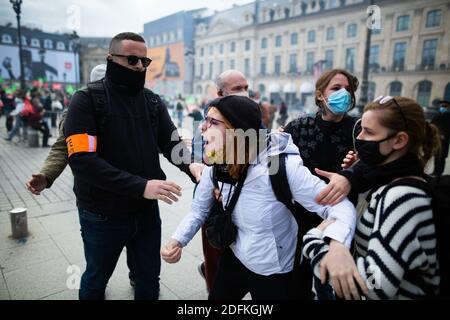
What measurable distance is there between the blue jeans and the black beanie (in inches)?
36.7

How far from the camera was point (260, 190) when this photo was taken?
1609 mm

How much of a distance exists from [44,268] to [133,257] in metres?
1.72

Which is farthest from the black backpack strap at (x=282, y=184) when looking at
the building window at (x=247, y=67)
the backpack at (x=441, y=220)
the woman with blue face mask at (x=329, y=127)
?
the building window at (x=247, y=67)

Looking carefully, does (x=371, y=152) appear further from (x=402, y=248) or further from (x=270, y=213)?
(x=270, y=213)

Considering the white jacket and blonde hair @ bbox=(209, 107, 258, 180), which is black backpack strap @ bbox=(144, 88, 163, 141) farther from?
the white jacket

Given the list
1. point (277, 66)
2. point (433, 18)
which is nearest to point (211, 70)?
point (277, 66)

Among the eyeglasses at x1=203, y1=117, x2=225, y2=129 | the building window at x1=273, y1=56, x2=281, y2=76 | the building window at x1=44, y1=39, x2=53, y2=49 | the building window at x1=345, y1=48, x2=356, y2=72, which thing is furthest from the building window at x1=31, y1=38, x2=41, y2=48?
the eyeglasses at x1=203, y1=117, x2=225, y2=129

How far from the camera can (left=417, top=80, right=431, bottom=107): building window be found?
106 feet

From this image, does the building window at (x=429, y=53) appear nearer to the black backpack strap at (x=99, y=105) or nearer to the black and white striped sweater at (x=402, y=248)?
the black and white striped sweater at (x=402, y=248)

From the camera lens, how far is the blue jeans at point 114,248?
185 centimetres

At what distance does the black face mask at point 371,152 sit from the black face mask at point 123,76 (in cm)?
139

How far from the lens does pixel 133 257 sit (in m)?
2.09

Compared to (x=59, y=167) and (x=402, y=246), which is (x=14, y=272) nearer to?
(x=59, y=167)
